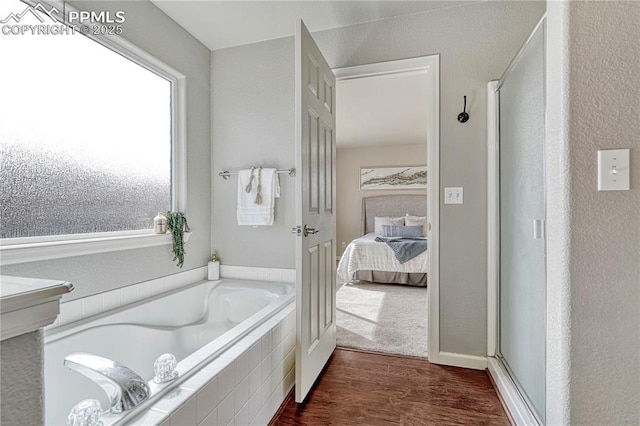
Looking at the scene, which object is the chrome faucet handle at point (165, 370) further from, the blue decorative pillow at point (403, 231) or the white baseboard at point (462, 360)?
the blue decorative pillow at point (403, 231)

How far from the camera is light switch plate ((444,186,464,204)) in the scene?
209cm

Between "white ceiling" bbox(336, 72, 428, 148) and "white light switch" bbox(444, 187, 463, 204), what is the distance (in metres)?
0.95

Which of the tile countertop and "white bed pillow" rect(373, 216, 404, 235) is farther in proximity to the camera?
"white bed pillow" rect(373, 216, 404, 235)

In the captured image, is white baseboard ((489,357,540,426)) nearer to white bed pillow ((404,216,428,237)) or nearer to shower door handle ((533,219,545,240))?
shower door handle ((533,219,545,240))

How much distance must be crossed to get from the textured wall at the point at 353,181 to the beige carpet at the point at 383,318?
91.8 inches

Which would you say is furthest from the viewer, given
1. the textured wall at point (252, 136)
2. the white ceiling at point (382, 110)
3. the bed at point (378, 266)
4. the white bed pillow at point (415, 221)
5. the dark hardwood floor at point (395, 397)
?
the white bed pillow at point (415, 221)

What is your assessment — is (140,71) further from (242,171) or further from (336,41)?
(336,41)

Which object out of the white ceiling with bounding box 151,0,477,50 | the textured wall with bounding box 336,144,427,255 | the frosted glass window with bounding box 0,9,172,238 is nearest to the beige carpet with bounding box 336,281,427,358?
the frosted glass window with bounding box 0,9,172,238

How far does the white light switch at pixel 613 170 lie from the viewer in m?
0.87

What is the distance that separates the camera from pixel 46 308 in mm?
483

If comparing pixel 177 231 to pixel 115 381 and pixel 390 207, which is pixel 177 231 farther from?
pixel 390 207

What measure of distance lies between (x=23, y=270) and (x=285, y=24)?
216cm

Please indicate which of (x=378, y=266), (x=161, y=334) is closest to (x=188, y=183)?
(x=161, y=334)

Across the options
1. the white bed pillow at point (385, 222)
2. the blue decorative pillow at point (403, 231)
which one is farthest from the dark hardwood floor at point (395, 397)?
the white bed pillow at point (385, 222)
